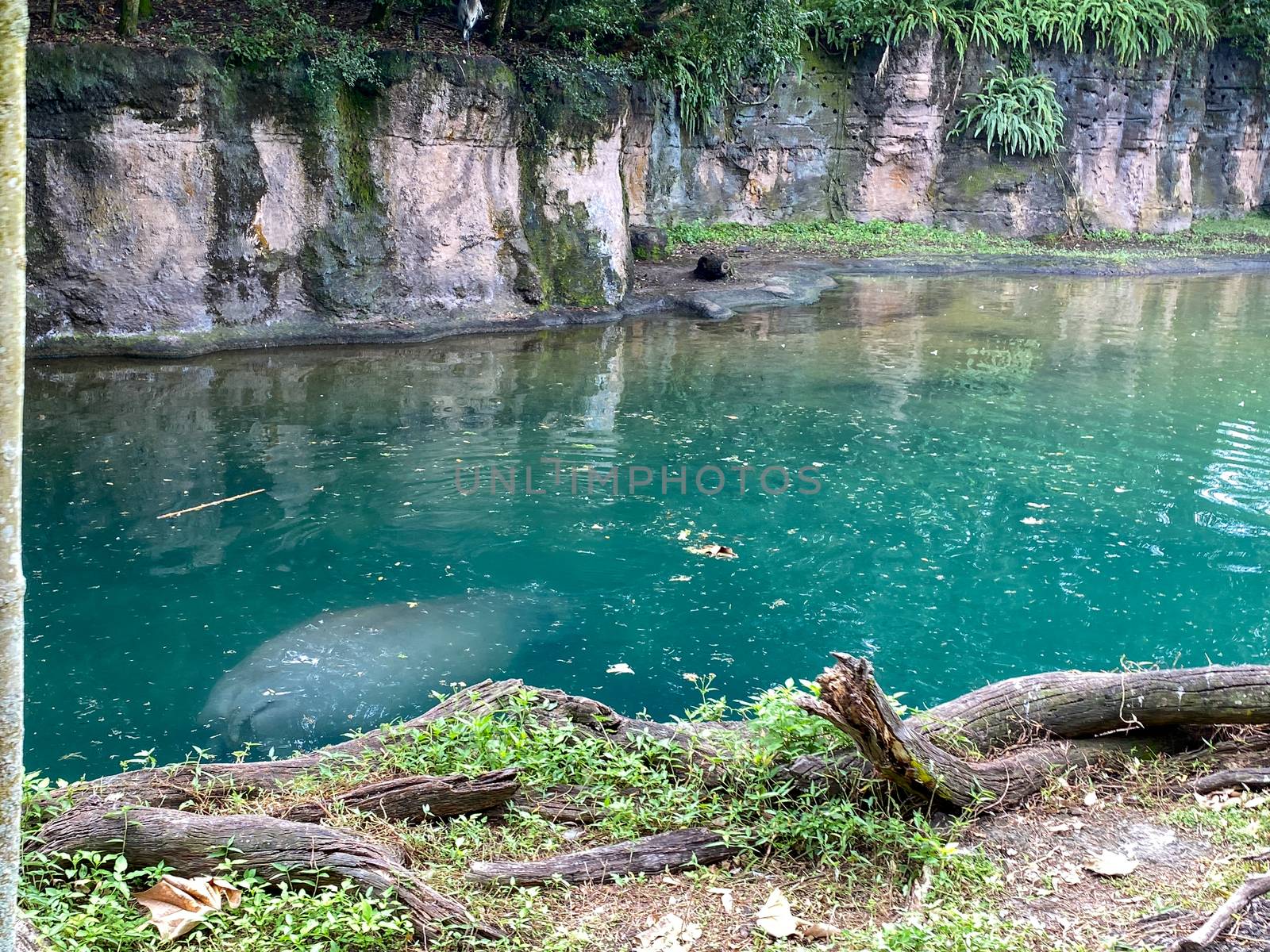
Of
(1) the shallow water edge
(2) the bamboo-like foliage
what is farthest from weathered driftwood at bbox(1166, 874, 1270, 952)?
(2) the bamboo-like foliage

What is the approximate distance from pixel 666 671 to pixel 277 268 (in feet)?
28.7

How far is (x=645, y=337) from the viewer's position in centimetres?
1359

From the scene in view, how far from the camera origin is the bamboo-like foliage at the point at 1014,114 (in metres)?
21.1

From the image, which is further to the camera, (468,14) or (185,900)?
(468,14)

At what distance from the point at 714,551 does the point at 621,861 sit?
3990 millimetres

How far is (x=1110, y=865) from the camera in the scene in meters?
3.15

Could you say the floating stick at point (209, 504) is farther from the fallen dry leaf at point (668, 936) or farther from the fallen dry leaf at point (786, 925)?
the fallen dry leaf at point (786, 925)

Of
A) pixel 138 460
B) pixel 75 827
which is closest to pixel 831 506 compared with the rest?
pixel 138 460

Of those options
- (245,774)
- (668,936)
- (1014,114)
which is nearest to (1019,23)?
(1014,114)

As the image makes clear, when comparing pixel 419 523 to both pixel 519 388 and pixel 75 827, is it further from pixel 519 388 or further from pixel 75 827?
pixel 75 827

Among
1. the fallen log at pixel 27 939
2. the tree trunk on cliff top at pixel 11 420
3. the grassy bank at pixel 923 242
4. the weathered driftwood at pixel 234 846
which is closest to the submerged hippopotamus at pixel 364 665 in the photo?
the weathered driftwood at pixel 234 846

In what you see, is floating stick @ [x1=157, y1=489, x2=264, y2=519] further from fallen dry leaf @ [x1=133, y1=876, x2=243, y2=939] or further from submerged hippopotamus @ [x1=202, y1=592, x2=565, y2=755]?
fallen dry leaf @ [x1=133, y1=876, x2=243, y2=939]

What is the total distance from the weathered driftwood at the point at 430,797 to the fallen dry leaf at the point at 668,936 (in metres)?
0.73

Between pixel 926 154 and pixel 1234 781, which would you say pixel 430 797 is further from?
pixel 926 154
